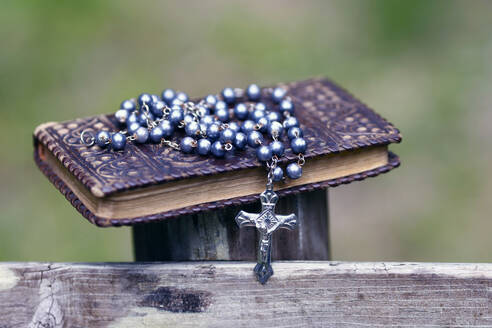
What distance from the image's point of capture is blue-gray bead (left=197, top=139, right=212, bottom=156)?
5.48 ft

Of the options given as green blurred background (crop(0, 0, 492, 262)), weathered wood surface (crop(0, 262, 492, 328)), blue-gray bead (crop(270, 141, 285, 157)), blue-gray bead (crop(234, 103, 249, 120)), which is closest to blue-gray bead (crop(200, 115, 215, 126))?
blue-gray bead (crop(234, 103, 249, 120))

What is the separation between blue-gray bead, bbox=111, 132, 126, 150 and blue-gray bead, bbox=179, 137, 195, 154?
0.45ft

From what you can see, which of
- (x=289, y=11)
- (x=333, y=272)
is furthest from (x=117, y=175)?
(x=289, y=11)

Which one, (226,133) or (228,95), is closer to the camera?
(226,133)

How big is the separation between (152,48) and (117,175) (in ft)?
10.1

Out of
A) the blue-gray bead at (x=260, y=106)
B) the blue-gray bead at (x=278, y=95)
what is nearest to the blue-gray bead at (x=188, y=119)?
the blue-gray bead at (x=260, y=106)

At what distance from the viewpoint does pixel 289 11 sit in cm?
484

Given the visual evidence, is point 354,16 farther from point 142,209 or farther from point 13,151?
point 142,209

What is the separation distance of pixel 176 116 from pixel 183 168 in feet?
0.72

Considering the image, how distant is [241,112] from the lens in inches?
75.8

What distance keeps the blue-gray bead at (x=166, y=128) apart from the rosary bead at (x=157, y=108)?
0.10 metres

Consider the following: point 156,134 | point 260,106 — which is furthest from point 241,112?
point 156,134

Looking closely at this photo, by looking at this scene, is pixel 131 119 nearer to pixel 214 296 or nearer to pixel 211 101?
pixel 211 101

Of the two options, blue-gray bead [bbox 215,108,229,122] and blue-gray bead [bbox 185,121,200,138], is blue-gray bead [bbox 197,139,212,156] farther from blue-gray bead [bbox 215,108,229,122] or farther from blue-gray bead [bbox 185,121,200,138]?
blue-gray bead [bbox 215,108,229,122]
